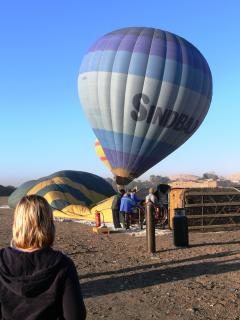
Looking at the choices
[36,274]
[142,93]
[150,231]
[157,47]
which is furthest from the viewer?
[157,47]

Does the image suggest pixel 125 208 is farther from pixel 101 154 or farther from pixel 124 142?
pixel 101 154

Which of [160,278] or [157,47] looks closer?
[160,278]

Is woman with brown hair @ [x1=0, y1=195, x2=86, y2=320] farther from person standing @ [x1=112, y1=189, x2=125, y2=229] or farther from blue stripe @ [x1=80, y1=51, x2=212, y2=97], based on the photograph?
blue stripe @ [x1=80, y1=51, x2=212, y2=97]

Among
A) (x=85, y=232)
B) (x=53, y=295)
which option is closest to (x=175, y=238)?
(x=85, y=232)

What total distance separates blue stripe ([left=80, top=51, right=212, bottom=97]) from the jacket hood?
72.2 ft

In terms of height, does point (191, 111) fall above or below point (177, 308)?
above

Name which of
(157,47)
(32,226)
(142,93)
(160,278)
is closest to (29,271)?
(32,226)

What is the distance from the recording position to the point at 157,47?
2453 centimetres

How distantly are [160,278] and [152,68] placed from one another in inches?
643

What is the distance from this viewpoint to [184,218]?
1285 cm

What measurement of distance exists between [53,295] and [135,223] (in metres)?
16.4

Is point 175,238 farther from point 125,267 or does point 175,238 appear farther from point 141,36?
point 141,36

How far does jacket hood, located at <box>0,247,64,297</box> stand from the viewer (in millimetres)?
2590

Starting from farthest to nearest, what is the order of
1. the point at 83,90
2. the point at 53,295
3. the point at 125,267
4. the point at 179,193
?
the point at 83,90
the point at 179,193
the point at 125,267
the point at 53,295
